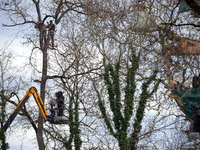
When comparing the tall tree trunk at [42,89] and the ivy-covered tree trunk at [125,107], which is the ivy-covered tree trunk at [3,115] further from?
the ivy-covered tree trunk at [125,107]

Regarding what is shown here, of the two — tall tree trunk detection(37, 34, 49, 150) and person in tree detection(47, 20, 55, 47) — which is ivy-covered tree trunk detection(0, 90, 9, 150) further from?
person in tree detection(47, 20, 55, 47)

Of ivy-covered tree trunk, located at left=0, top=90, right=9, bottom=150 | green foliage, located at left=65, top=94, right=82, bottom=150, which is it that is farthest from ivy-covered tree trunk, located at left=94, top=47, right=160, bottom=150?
ivy-covered tree trunk, located at left=0, top=90, right=9, bottom=150

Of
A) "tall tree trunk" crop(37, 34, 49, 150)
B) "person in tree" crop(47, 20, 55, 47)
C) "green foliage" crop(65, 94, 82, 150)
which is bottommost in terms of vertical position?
"green foliage" crop(65, 94, 82, 150)

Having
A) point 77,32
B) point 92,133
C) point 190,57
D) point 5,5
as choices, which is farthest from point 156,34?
point 5,5

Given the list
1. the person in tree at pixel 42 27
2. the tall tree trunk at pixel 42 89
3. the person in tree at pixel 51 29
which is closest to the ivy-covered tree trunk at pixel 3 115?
the tall tree trunk at pixel 42 89

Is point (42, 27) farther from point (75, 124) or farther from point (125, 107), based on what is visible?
point (125, 107)

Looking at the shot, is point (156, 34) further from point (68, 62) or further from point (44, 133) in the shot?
point (44, 133)

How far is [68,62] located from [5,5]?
12.5ft

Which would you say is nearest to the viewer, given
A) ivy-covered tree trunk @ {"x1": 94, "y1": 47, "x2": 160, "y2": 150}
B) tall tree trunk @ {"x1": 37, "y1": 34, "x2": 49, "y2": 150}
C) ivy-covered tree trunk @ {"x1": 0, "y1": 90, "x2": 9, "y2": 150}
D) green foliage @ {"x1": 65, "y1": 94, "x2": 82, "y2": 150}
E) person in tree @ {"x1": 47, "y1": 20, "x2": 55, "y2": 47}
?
ivy-covered tree trunk @ {"x1": 94, "y1": 47, "x2": 160, "y2": 150}

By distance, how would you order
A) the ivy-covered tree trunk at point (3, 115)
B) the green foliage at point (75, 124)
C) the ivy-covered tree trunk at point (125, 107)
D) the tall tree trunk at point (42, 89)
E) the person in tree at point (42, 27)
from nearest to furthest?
1. the ivy-covered tree trunk at point (125, 107)
2. the green foliage at point (75, 124)
3. the ivy-covered tree trunk at point (3, 115)
4. the person in tree at point (42, 27)
5. the tall tree trunk at point (42, 89)

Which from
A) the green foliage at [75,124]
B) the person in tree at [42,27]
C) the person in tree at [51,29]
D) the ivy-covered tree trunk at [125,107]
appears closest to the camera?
the ivy-covered tree trunk at [125,107]

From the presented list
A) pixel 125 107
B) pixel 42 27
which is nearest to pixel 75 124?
pixel 125 107

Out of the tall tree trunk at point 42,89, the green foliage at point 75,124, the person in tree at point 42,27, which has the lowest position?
the green foliage at point 75,124

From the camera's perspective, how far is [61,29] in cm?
1154
